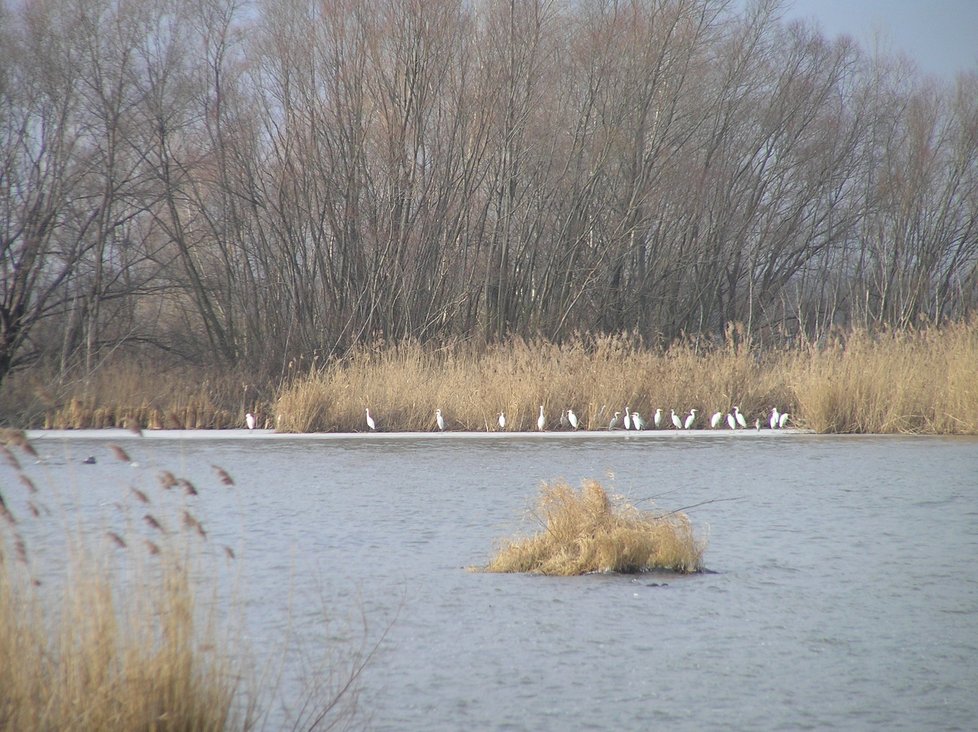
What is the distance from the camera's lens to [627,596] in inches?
257

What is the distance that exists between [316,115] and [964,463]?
14.7m

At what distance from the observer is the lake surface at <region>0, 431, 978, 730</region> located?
4.69 m

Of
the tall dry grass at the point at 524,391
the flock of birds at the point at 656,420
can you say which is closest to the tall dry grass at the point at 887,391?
the flock of birds at the point at 656,420

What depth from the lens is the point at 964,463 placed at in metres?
12.4

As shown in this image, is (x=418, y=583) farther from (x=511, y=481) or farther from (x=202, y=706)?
(x=511, y=481)

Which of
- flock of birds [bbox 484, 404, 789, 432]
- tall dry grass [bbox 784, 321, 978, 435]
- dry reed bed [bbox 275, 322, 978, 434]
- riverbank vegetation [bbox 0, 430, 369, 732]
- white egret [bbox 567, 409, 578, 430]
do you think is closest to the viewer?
riverbank vegetation [bbox 0, 430, 369, 732]

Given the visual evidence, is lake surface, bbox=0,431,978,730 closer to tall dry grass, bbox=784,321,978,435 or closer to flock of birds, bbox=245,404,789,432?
tall dry grass, bbox=784,321,978,435

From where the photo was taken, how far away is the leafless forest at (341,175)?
70.5 ft

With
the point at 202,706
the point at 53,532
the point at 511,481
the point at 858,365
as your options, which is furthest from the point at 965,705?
the point at 858,365

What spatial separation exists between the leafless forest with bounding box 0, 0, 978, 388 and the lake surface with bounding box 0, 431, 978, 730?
1042 centimetres

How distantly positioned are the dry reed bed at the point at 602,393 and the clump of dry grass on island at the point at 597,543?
9.71 m

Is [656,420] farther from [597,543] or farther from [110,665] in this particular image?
[110,665]

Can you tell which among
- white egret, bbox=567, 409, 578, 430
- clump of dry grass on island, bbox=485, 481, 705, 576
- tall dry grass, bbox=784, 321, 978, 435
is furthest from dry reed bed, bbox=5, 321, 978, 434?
clump of dry grass on island, bbox=485, 481, 705, 576

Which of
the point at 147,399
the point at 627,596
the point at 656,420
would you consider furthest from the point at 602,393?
the point at 627,596
